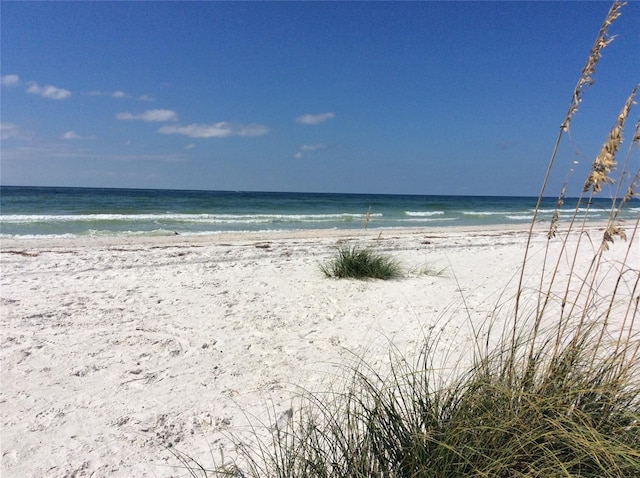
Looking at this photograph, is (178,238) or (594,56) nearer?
(594,56)

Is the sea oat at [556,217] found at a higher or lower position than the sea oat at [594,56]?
lower

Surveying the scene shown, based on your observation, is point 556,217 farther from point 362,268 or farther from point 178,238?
point 178,238

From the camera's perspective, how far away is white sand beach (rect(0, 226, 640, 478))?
274 cm

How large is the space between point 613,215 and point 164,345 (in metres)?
3.64

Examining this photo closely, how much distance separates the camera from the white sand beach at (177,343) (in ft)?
8.98

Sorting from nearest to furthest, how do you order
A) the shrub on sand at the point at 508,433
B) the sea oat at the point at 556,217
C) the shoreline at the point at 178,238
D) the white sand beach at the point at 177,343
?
the shrub on sand at the point at 508,433, the sea oat at the point at 556,217, the white sand beach at the point at 177,343, the shoreline at the point at 178,238

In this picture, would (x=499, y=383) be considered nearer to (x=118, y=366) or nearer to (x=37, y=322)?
(x=118, y=366)

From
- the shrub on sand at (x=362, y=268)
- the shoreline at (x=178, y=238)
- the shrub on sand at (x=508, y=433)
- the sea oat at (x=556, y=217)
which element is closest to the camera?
the shrub on sand at (x=508, y=433)

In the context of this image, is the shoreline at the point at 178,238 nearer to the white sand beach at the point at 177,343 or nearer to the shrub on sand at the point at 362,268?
the shrub on sand at the point at 362,268

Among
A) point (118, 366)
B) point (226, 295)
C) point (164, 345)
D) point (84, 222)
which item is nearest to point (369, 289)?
point (226, 295)

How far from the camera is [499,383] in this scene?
2.01 meters

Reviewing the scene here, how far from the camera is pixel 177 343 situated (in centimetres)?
425

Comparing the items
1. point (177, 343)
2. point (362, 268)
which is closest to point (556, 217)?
point (177, 343)

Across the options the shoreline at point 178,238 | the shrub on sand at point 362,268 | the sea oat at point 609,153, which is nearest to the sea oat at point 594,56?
the sea oat at point 609,153
